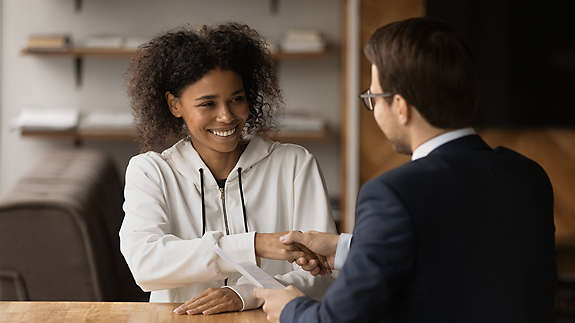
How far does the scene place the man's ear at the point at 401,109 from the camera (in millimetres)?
1170

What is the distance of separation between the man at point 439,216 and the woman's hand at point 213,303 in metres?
0.30

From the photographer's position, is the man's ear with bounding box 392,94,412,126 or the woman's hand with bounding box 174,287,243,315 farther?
the woman's hand with bounding box 174,287,243,315

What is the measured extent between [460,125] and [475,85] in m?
0.07

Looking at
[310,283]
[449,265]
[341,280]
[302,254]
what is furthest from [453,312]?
[310,283]

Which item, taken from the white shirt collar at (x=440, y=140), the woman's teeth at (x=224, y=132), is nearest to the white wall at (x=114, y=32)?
the woman's teeth at (x=224, y=132)

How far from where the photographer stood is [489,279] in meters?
1.12

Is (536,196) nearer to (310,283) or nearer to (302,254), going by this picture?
(302,254)

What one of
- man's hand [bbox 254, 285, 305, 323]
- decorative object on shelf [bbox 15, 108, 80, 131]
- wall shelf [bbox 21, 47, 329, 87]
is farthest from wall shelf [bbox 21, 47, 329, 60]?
man's hand [bbox 254, 285, 305, 323]

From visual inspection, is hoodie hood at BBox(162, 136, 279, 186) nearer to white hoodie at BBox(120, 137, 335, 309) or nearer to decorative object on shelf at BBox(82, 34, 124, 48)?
white hoodie at BBox(120, 137, 335, 309)

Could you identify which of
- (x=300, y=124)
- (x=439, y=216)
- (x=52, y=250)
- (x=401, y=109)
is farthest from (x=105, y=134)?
(x=439, y=216)

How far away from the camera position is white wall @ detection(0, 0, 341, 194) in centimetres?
445

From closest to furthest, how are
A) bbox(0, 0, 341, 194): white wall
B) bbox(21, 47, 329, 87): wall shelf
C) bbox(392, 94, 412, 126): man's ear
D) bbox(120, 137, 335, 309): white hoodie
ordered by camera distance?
bbox(392, 94, 412, 126): man's ear → bbox(120, 137, 335, 309): white hoodie → bbox(21, 47, 329, 87): wall shelf → bbox(0, 0, 341, 194): white wall

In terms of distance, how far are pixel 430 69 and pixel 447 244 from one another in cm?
27

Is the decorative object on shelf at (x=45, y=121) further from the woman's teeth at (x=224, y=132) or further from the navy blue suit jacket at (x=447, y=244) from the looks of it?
the navy blue suit jacket at (x=447, y=244)
